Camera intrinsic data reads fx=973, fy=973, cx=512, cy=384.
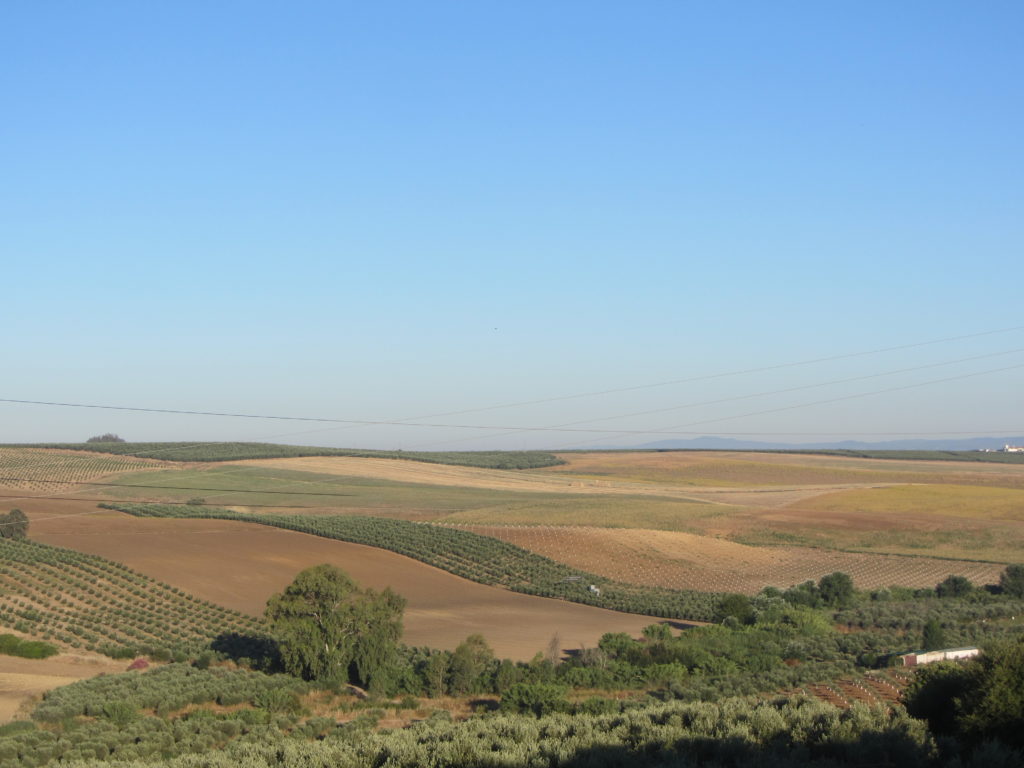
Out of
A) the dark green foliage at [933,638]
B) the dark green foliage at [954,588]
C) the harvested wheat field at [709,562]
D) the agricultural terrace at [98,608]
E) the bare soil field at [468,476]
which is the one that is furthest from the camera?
the bare soil field at [468,476]

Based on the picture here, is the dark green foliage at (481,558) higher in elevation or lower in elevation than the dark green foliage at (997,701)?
lower

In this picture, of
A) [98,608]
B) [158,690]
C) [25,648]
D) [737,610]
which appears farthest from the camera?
[737,610]

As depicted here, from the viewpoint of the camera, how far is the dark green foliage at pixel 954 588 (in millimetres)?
47000

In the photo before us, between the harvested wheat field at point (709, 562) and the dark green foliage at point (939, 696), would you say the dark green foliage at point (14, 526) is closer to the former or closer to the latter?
the harvested wheat field at point (709, 562)

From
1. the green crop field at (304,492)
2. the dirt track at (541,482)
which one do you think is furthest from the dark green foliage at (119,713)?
the dirt track at (541,482)

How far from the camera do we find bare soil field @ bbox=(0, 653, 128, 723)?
2692 centimetres

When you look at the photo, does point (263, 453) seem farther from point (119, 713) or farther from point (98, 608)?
point (119, 713)

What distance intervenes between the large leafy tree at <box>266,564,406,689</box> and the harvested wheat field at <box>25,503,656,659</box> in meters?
4.72

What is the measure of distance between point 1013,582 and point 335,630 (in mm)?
33337

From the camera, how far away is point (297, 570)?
52.0m

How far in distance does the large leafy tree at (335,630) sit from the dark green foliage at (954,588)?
28.3 m

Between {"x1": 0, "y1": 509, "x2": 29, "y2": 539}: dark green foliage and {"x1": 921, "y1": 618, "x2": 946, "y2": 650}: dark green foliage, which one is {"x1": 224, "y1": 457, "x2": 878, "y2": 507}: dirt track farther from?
{"x1": 921, "y1": 618, "x2": 946, "y2": 650}: dark green foliage

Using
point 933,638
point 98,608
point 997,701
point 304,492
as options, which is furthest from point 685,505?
point 997,701

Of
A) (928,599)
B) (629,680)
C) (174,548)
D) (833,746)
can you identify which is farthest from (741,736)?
(174,548)
